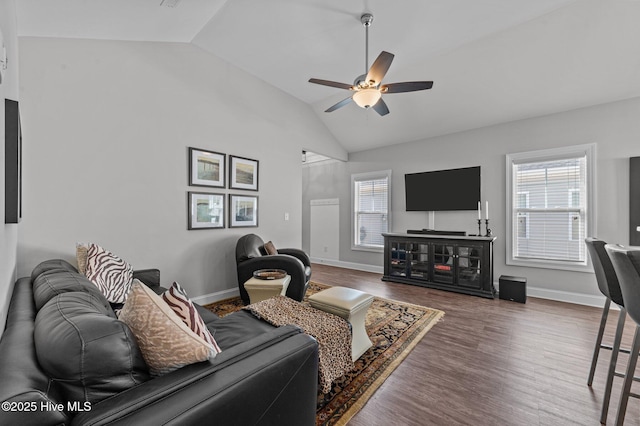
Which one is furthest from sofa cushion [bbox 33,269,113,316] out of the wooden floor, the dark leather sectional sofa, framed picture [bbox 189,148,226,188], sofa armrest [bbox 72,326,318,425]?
framed picture [bbox 189,148,226,188]

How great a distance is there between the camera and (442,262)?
14.2 ft

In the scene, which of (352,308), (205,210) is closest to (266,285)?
(352,308)

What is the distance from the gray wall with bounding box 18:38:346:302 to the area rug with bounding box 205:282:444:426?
1.06m

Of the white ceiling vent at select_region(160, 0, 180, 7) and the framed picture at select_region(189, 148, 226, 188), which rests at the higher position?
the white ceiling vent at select_region(160, 0, 180, 7)

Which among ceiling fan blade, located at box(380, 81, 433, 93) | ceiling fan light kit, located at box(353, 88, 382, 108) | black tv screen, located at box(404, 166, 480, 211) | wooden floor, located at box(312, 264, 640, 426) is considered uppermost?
ceiling fan blade, located at box(380, 81, 433, 93)

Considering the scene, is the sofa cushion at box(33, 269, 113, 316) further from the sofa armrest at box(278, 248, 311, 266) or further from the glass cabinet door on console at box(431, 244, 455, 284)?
the glass cabinet door on console at box(431, 244, 455, 284)

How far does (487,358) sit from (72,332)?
8.78ft

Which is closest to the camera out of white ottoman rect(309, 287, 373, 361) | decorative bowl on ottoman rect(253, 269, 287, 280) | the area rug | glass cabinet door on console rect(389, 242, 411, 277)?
the area rug

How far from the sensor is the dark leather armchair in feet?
10.4

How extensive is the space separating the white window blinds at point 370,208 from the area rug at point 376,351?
2.13m

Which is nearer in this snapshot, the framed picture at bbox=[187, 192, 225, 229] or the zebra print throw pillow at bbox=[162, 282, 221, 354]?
the zebra print throw pillow at bbox=[162, 282, 221, 354]

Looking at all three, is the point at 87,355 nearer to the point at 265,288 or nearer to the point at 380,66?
the point at 265,288

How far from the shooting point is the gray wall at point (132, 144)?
2.40 metres

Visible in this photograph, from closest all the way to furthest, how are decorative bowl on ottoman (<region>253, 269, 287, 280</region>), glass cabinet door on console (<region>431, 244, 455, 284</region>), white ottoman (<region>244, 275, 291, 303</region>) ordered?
white ottoman (<region>244, 275, 291, 303</region>), decorative bowl on ottoman (<region>253, 269, 287, 280</region>), glass cabinet door on console (<region>431, 244, 455, 284</region>)
